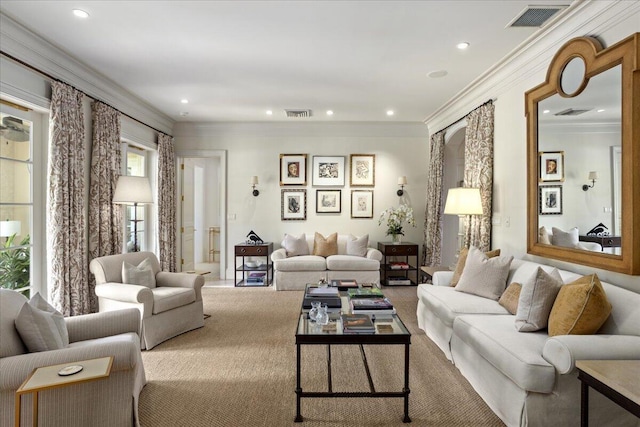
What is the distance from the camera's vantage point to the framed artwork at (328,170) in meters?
6.93

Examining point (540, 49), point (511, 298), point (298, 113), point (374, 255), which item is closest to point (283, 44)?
point (540, 49)

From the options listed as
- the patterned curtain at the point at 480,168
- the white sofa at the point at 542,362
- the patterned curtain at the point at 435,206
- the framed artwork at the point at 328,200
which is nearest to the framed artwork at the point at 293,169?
the framed artwork at the point at 328,200

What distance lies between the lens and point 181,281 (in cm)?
418

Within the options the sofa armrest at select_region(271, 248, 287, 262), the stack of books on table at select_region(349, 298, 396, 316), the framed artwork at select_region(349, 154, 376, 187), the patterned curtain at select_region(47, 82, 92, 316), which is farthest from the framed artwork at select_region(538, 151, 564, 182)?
the patterned curtain at select_region(47, 82, 92, 316)

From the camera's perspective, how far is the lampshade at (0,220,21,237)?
3.23 m

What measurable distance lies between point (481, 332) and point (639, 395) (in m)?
1.07

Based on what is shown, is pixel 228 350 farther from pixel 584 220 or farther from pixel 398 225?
pixel 398 225

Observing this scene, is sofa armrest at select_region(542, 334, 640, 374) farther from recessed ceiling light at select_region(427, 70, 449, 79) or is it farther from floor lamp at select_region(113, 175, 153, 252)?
floor lamp at select_region(113, 175, 153, 252)

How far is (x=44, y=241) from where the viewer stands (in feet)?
12.0

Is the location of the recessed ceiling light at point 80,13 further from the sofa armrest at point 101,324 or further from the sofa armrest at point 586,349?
the sofa armrest at point 586,349

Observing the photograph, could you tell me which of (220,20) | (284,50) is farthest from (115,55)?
(284,50)

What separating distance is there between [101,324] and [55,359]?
70 cm

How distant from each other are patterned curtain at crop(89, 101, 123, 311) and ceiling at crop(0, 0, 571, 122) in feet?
1.78

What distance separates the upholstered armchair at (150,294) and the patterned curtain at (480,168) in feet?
11.1
